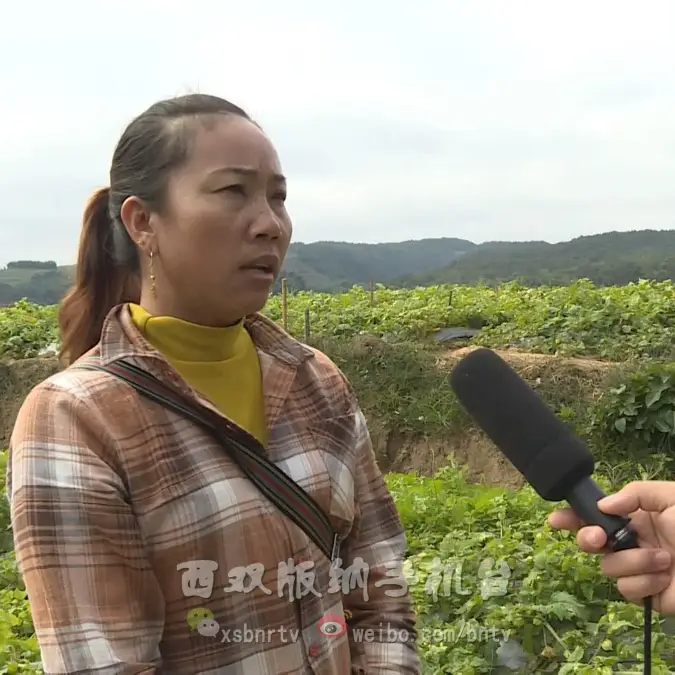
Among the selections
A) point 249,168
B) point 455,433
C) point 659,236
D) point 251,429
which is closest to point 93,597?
point 251,429

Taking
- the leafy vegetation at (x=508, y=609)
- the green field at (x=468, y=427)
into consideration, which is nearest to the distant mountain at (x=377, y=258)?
the green field at (x=468, y=427)

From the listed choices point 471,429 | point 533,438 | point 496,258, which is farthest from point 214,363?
point 496,258

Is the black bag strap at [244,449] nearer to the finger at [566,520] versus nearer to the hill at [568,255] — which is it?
the finger at [566,520]

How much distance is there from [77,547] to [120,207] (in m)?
0.74

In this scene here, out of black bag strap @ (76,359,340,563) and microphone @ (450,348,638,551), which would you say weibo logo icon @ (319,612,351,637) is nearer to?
Answer: black bag strap @ (76,359,340,563)

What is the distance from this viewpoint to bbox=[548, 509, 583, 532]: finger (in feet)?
4.12

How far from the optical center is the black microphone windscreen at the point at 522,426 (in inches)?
49.0

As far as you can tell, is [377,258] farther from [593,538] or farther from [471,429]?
[593,538]

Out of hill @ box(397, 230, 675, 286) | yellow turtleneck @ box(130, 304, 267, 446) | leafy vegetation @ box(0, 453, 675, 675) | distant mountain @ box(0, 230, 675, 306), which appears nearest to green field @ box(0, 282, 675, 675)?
leafy vegetation @ box(0, 453, 675, 675)

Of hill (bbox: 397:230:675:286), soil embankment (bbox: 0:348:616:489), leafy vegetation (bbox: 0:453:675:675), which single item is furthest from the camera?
hill (bbox: 397:230:675:286)

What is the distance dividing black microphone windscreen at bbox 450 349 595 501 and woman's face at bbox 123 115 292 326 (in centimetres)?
49

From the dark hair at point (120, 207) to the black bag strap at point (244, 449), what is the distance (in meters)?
0.33

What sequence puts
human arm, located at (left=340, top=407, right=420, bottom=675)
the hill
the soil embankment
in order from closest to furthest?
human arm, located at (left=340, top=407, right=420, bottom=675) → the soil embankment → the hill

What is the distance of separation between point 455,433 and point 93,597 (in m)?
7.65
